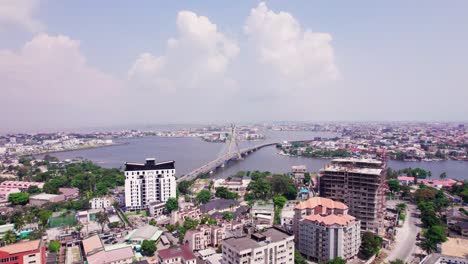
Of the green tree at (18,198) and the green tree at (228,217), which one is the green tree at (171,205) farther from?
the green tree at (18,198)

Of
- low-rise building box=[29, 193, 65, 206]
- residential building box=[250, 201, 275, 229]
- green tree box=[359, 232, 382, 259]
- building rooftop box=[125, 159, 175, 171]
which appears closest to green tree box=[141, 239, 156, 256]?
residential building box=[250, 201, 275, 229]

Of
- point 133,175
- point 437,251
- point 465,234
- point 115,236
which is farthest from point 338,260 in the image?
point 133,175

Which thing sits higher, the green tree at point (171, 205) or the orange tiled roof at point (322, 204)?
the orange tiled roof at point (322, 204)

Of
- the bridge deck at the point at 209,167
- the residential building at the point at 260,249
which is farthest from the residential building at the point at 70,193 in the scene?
the residential building at the point at 260,249

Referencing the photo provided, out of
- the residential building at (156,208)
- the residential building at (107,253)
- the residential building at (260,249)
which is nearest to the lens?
the residential building at (260,249)

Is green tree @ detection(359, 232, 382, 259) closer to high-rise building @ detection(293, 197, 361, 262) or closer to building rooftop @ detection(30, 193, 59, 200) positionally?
high-rise building @ detection(293, 197, 361, 262)

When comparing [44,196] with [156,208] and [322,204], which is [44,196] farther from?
[322,204]

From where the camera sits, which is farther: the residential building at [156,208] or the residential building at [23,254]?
the residential building at [156,208]
